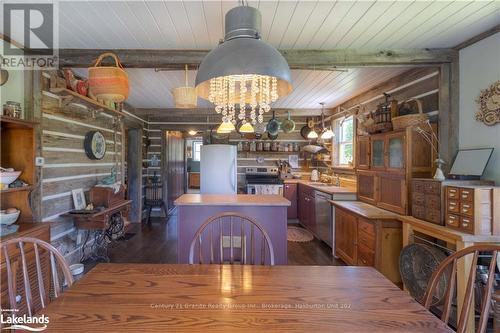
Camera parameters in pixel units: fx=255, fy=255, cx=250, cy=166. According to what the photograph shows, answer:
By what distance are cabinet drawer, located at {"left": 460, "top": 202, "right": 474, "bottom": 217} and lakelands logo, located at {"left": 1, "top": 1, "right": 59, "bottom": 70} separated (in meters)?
3.40

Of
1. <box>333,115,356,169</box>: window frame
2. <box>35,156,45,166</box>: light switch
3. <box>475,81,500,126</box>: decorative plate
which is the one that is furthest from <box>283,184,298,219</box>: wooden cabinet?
<box>35,156,45,166</box>: light switch

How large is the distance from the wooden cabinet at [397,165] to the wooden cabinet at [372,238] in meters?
0.16

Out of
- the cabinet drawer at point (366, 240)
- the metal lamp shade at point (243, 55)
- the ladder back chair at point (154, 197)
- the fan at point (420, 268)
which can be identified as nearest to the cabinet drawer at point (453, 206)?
the fan at point (420, 268)

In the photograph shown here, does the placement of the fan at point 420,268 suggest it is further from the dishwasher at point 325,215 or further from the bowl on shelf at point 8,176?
the bowl on shelf at point 8,176

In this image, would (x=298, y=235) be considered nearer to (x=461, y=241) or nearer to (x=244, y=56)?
(x=461, y=241)

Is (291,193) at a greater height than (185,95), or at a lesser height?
lesser

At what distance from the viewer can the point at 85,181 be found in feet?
11.6

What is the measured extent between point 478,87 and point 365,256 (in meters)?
2.00

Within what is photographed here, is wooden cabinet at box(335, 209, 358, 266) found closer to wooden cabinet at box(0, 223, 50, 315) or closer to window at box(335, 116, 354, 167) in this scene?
window at box(335, 116, 354, 167)

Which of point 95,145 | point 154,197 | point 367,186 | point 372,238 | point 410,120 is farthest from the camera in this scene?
point 154,197

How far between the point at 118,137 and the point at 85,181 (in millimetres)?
1203

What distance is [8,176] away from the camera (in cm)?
209

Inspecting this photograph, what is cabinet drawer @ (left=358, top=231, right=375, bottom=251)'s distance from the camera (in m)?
2.79

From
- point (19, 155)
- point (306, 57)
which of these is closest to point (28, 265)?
point (19, 155)
